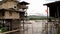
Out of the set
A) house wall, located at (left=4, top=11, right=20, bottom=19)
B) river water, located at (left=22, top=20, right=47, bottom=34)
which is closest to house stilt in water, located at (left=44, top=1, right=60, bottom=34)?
river water, located at (left=22, top=20, right=47, bottom=34)

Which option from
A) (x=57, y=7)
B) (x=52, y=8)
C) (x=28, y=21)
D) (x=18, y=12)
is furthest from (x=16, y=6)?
(x=57, y=7)

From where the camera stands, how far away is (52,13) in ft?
75.7

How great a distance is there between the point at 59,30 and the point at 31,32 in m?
8.17

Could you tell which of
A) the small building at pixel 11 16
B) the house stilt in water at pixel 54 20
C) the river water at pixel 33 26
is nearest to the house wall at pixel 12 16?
the small building at pixel 11 16

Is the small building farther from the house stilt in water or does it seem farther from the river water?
Result: the house stilt in water

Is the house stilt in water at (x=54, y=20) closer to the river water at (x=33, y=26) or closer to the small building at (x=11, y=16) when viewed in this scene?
the river water at (x=33, y=26)

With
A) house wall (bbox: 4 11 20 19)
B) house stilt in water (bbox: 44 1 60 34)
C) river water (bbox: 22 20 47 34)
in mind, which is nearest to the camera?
house stilt in water (bbox: 44 1 60 34)

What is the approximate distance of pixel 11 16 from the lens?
23.6 meters

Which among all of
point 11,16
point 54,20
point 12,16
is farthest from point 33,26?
point 54,20

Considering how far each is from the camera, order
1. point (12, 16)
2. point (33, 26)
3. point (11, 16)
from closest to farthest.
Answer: point (11, 16) < point (12, 16) < point (33, 26)

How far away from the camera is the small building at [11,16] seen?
22.9 metres

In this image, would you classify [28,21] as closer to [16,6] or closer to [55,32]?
[16,6]

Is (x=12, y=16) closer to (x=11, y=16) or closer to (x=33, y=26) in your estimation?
(x=11, y=16)

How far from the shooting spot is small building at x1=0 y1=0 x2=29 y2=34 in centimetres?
2289
